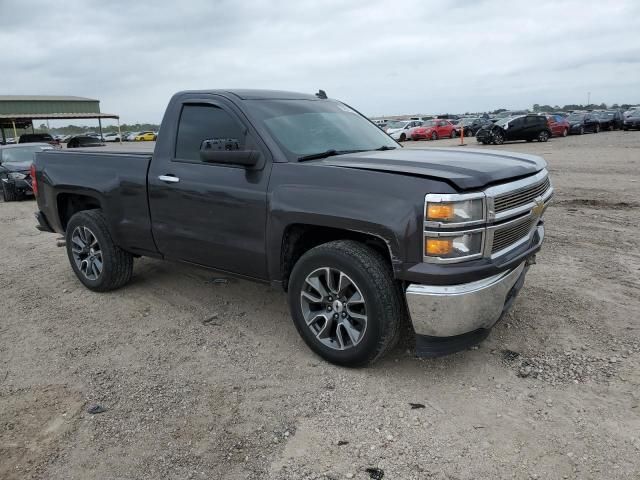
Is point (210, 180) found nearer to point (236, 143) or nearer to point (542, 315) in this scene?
point (236, 143)

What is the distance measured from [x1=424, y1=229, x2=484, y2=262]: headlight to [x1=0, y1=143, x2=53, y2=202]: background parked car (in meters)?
12.3

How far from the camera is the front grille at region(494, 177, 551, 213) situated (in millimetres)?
3242

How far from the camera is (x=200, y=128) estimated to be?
439 cm

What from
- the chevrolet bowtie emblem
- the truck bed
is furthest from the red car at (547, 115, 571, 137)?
the truck bed

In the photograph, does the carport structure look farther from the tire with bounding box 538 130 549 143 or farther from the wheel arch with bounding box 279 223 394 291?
the wheel arch with bounding box 279 223 394 291

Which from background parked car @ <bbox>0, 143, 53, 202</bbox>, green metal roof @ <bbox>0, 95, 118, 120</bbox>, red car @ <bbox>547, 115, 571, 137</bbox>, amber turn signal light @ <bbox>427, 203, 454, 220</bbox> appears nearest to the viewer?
amber turn signal light @ <bbox>427, 203, 454, 220</bbox>

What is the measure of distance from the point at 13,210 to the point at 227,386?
10.5 metres

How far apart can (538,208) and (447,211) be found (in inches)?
42.0

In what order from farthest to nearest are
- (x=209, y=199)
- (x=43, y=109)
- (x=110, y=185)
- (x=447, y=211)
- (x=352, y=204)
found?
1. (x=43, y=109)
2. (x=110, y=185)
3. (x=209, y=199)
4. (x=352, y=204)
5. (x=447, y=211)

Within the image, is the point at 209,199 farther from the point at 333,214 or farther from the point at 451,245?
the point at 451,245

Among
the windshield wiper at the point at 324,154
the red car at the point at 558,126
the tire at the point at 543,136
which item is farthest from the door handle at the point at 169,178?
the red car at the point at 558,126

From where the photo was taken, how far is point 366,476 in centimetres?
264

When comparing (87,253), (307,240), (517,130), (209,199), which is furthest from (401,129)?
(307,240)

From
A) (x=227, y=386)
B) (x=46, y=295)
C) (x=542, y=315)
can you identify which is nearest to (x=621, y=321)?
(x=542, y=315)
